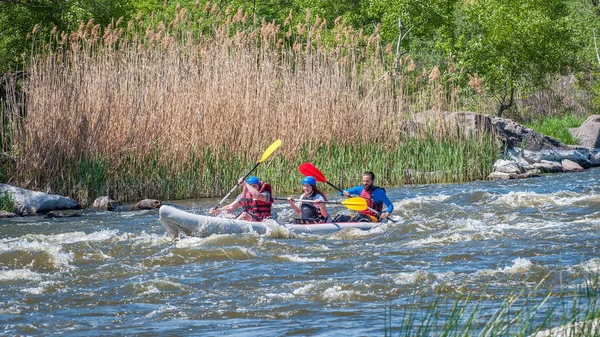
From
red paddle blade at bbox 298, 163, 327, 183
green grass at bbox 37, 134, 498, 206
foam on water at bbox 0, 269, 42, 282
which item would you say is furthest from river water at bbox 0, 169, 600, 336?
green grass at bbox 37, 134, 498, 206

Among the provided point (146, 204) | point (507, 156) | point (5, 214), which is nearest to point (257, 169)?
point (146, 204)

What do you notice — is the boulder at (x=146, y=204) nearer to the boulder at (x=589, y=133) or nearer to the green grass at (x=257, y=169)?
the green grass at (x=257, y=169)

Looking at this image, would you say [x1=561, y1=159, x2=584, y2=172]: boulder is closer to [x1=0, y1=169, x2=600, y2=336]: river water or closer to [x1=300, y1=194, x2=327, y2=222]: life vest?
[x1=0, y1=169, x2=600, y2=336]: river water

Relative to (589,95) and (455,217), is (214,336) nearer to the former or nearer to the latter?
(455,217)

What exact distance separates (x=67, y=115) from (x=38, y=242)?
4.27m

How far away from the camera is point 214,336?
5598mm

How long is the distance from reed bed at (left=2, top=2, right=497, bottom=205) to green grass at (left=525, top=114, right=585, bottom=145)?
10042 millimetres

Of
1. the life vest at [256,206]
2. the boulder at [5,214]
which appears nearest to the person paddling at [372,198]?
the life vest at [256,206]

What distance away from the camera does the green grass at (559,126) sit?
968 inches

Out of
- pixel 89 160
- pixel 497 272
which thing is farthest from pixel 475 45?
pixel 497 272

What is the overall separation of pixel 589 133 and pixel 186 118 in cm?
1401

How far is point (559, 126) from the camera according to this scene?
84.1 feet

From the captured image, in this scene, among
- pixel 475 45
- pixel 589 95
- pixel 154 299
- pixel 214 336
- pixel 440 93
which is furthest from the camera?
pixel 589 95

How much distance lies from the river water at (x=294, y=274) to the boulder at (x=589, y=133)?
40.6ft
